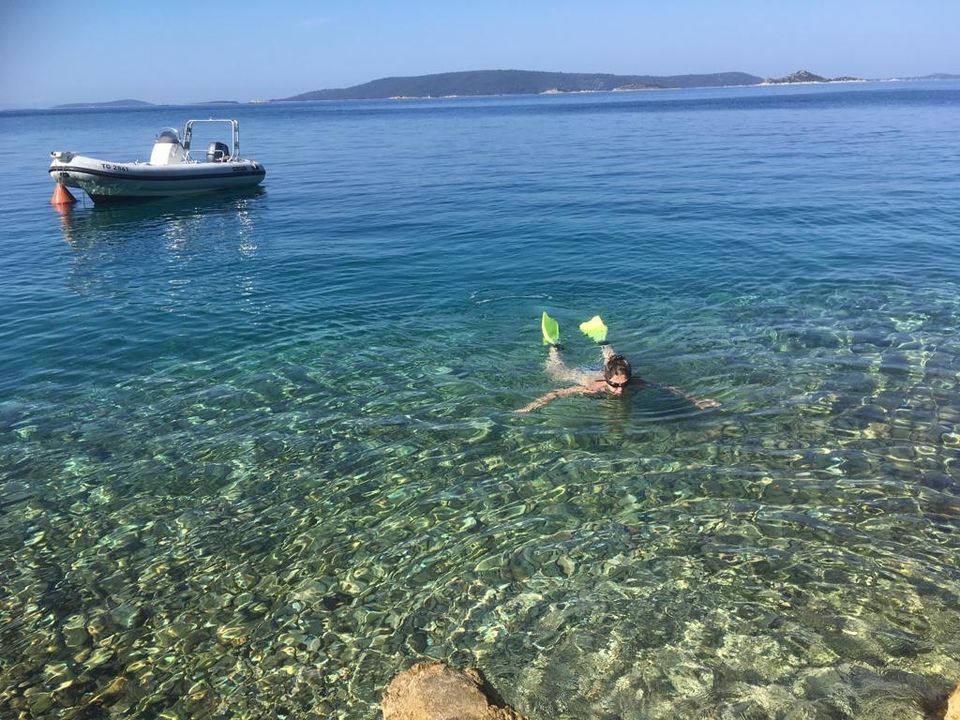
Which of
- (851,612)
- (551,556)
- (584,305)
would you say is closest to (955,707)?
(851,612)

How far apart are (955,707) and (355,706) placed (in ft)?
12.9

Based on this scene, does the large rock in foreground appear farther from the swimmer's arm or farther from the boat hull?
the boat hull

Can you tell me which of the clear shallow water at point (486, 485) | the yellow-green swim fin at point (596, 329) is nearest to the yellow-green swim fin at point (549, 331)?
the clear shallow water at point (486, 485)

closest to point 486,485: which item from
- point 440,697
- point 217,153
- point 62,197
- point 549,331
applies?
point 440,697

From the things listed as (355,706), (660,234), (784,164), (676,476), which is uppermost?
(784,164)

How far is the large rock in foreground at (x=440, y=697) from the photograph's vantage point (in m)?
4.32

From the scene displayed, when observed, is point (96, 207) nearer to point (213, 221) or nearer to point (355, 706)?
point (213, 221)

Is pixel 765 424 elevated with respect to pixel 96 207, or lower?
lower

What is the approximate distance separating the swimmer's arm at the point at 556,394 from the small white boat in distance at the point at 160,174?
72.5 ft

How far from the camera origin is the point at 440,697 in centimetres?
446

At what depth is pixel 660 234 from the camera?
18.5 meters

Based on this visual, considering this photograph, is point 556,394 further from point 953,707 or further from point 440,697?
point 953,707

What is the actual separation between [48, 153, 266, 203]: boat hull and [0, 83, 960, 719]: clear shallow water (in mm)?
8995

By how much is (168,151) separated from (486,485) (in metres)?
25.6
